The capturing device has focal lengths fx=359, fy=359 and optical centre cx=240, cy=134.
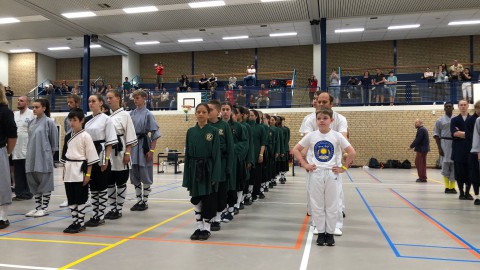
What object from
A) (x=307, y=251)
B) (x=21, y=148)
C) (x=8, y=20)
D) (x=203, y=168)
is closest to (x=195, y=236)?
(x=203, y=168)

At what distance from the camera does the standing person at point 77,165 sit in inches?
188

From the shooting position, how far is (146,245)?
4.25 metres

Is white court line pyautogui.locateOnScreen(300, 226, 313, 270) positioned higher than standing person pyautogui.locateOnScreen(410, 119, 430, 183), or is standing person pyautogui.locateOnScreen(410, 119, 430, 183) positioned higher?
standing person pyautogui.locateOnScreen(410, 119, 430, 183)

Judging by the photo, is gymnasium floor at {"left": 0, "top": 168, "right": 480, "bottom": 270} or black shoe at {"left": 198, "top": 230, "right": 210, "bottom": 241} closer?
gymnasium floor at {"left": 0, "top": 168, "right": 480, "bottom": 270}

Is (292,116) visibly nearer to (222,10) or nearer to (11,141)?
(222,10)

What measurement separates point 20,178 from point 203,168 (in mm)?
5320

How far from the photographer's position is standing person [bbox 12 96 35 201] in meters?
7.24

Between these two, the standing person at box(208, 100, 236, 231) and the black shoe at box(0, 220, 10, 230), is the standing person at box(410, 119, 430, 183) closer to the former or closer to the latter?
the standing person at box(208, 100, 236, 231)

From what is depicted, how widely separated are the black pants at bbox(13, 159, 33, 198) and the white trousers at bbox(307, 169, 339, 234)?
6307 mm

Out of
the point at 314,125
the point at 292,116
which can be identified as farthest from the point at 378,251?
the point at 292,116

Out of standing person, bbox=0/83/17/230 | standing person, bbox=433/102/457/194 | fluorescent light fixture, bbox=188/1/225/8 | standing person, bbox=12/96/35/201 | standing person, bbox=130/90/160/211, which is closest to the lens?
standing person, bbox=0/83/17/230

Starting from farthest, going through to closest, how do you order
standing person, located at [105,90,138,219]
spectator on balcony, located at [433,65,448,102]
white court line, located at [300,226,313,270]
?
spectator on balcony, located at [433,65,448,102] < standing person, located at [105,90,138,219] < white court line, located at [300,226,313,270]

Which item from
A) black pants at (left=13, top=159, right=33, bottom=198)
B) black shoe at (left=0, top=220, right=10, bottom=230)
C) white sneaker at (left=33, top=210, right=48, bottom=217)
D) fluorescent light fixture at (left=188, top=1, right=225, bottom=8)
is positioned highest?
fluorescent light fixture at (left=188, top=1, right=225, bottom=8)

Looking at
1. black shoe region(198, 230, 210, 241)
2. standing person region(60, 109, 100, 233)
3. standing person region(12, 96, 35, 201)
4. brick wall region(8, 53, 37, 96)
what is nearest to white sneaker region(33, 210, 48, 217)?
standing person region(60, 109, 100, 233)
